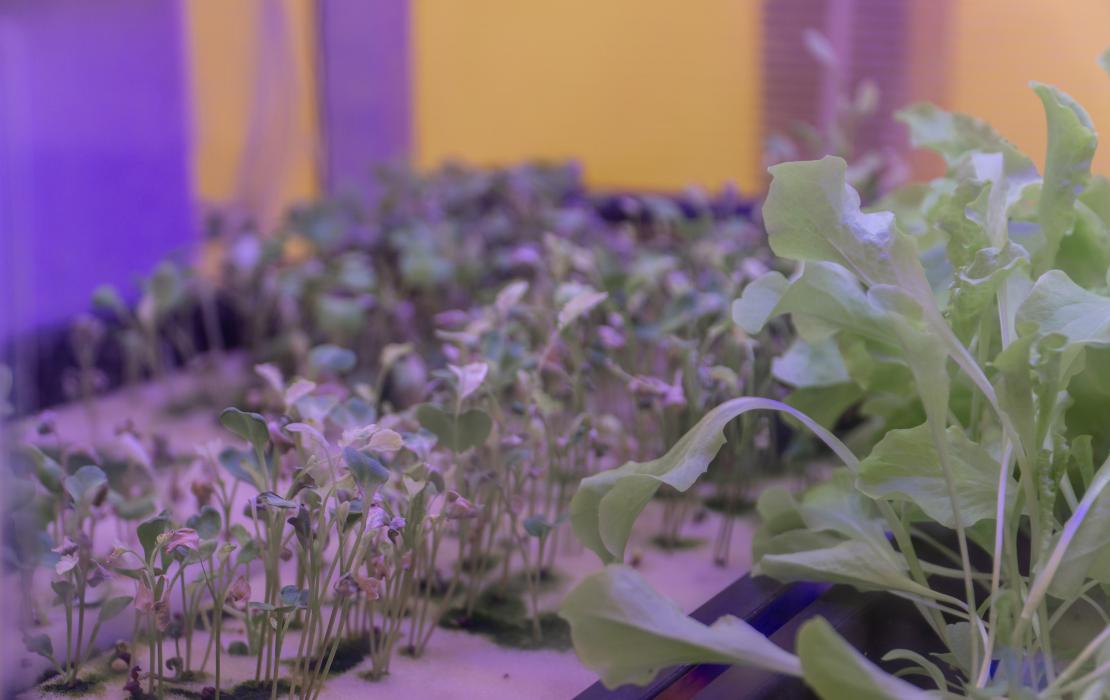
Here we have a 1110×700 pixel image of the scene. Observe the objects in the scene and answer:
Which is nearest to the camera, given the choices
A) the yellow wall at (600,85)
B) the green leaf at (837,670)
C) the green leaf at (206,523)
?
the green leaf at (837,670)

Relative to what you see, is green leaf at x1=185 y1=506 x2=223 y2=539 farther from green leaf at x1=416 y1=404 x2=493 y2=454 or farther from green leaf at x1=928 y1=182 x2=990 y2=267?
green leaf at x1=928 y1=182 x2=990 y2=267

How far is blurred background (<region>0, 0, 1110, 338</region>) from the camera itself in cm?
147

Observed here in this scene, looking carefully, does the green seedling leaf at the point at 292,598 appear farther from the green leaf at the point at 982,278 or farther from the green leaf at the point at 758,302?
the green leaf at the point at 982,278

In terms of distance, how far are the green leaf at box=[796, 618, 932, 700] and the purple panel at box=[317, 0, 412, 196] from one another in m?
1.70

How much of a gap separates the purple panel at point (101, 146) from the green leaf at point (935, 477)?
1084 mm

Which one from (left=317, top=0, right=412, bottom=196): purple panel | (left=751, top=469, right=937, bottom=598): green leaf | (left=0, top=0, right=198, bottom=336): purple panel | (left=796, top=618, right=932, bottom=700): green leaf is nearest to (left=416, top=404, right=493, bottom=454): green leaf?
(left=751, top=469, right=937, bottom=598): green leaf

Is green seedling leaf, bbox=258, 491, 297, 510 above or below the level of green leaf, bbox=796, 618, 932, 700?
above

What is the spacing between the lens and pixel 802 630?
521 millimetres

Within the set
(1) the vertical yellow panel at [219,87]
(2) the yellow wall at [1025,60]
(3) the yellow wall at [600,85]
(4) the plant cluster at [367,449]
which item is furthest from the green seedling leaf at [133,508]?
(3) the yellow wall at [600,85]

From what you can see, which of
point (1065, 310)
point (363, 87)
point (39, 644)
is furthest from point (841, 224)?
point (363, 87)

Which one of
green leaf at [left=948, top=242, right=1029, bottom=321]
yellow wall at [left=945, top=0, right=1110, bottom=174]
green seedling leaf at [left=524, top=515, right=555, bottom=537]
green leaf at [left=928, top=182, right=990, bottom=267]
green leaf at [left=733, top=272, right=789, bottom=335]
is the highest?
yellow wall at [left=945, top=0, right=1110, bottom=174]

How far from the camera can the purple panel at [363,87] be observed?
215 centimetres

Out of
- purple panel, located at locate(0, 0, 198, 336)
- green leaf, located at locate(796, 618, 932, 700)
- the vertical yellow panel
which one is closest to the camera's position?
green leaf, located at locate(796, 618, 932, 700)

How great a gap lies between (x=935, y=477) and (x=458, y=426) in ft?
1.16
